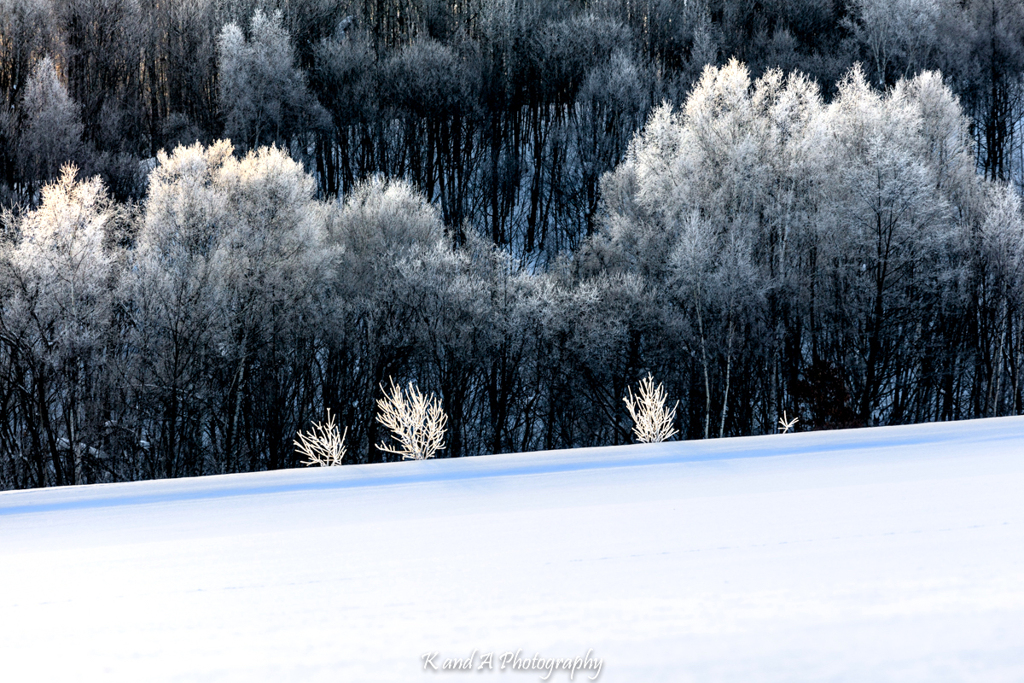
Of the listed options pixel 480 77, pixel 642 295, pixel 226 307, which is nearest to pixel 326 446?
pixel 226 307

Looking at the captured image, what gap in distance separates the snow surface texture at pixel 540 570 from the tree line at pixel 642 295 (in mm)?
18757

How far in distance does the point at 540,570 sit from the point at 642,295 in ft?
74.5

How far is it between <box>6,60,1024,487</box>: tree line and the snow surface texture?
18.8m

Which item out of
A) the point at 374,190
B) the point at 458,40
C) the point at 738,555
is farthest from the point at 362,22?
the point at 738,555

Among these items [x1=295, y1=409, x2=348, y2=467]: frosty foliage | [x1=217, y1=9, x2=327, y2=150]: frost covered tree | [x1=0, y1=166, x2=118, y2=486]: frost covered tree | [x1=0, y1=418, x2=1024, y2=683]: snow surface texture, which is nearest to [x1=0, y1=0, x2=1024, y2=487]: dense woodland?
[x1=0, y1=166, x2=118, y2=486]: frost covered tree

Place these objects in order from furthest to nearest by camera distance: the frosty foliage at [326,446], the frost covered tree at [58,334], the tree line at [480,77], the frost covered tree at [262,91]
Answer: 1. the tree line at [480,77]
2. the frost covered tree at [262,91]
3. the frost covered tree at [58,334]
4. the frosty foliage at [326,446]

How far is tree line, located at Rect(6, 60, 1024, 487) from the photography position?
82.8 ft

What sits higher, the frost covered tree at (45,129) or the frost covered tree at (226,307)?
the frost covered tree at (45,129)

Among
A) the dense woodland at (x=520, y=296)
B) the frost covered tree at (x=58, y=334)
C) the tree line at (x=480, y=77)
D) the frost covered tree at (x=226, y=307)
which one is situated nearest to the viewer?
the frost covered tree at (x=58, y=334)

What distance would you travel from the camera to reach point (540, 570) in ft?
15.3

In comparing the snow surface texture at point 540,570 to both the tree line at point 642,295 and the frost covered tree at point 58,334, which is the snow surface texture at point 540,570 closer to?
the frost covered tree at point 58,334

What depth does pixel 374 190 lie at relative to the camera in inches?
1158

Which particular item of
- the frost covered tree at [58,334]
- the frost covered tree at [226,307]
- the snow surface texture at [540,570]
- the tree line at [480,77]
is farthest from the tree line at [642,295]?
the snow surface texture at [540,570]

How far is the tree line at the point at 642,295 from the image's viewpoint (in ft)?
82.8
